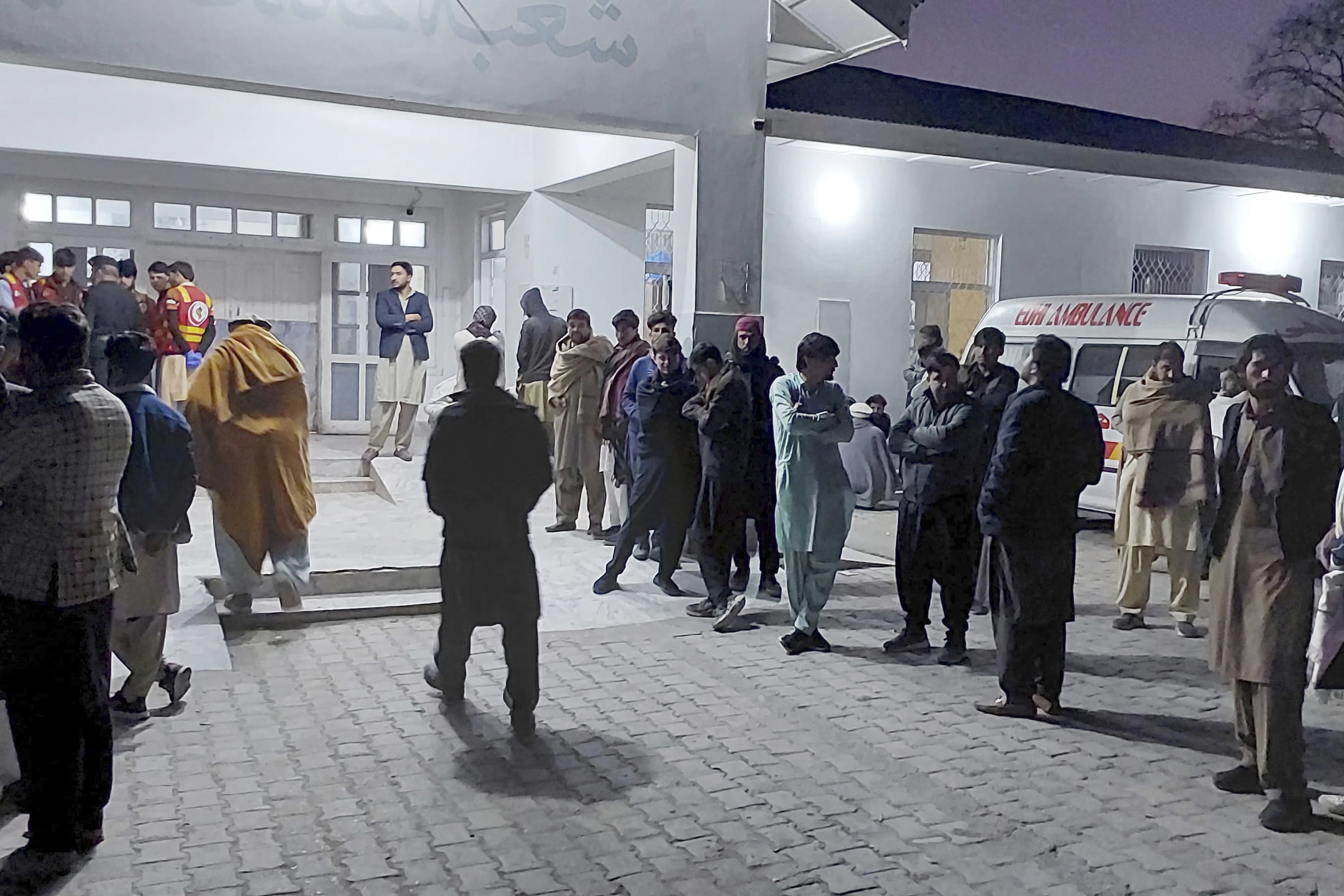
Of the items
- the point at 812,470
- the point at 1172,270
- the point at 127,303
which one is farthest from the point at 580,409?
the point at 1172,270

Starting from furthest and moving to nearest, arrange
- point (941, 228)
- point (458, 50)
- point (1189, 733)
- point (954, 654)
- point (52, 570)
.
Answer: point (941, 228)
point (458, 50)
point (954, 654)
point (1189, 733)
point (52, 570)

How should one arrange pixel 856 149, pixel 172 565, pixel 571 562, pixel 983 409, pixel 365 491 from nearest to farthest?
pixel 172 565
pixel 983 409
pixel 571 562
pixel 365 491
pixel 856 149

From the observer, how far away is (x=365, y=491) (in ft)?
38.5

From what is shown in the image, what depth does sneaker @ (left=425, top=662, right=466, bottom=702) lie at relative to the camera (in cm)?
585

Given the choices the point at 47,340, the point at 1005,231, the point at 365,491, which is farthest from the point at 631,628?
the point at 1005,231

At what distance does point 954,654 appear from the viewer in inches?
273

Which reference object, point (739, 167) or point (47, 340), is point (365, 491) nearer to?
point (739, 167)

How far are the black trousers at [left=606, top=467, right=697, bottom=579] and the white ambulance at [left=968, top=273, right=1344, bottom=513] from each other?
392cm

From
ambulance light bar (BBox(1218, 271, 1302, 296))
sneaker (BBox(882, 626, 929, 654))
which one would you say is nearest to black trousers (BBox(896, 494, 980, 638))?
sneaker (BBox(882, 626, 929, 654))

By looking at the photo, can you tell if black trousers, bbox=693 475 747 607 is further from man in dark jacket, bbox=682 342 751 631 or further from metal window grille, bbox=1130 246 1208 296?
metal window grille, bbox=1130 246 1208 296

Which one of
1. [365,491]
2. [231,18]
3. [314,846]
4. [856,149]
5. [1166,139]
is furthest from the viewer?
[1166,139]

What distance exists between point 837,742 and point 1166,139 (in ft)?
42.8

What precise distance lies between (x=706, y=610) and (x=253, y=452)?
9.83 feet

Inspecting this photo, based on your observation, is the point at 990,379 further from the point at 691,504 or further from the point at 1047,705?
the point at 1047,705
